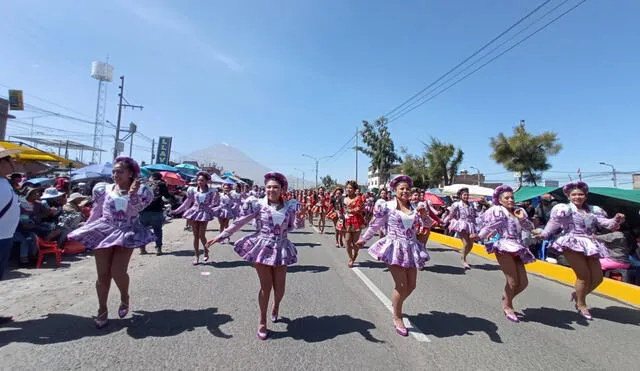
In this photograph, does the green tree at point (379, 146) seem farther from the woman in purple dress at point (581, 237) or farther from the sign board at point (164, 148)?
the woman in purple dress at point (581, 237)

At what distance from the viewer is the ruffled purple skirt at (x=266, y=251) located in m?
→ 4.04

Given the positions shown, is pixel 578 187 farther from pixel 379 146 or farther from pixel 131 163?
pixel 379 146

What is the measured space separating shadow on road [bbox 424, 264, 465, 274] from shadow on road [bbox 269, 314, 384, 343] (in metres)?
4.36

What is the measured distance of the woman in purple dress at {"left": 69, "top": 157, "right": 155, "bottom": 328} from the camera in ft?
13.4

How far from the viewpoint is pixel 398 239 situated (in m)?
4.42

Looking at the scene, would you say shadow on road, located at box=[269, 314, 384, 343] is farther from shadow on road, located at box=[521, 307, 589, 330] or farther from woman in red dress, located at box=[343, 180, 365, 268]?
woman in red dress, located at box=[343, 180, 365, 268]

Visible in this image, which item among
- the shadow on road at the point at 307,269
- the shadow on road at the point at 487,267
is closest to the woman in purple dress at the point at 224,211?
→ the shadow on road at the point at 307,269

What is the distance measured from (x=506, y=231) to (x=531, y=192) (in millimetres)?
9371

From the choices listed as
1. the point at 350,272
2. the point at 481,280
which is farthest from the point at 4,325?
the point at 481,280

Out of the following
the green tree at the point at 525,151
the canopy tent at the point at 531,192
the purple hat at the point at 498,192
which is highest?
the green tree at the point at 525,151

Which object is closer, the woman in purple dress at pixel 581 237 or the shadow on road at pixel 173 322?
the shadow on road at pixel 173 322

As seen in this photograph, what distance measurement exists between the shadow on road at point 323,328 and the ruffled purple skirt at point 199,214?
13.4 feet

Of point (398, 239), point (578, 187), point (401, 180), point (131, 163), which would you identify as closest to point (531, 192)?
point (578, 187)

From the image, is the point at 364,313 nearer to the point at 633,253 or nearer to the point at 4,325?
the point at 4,325
